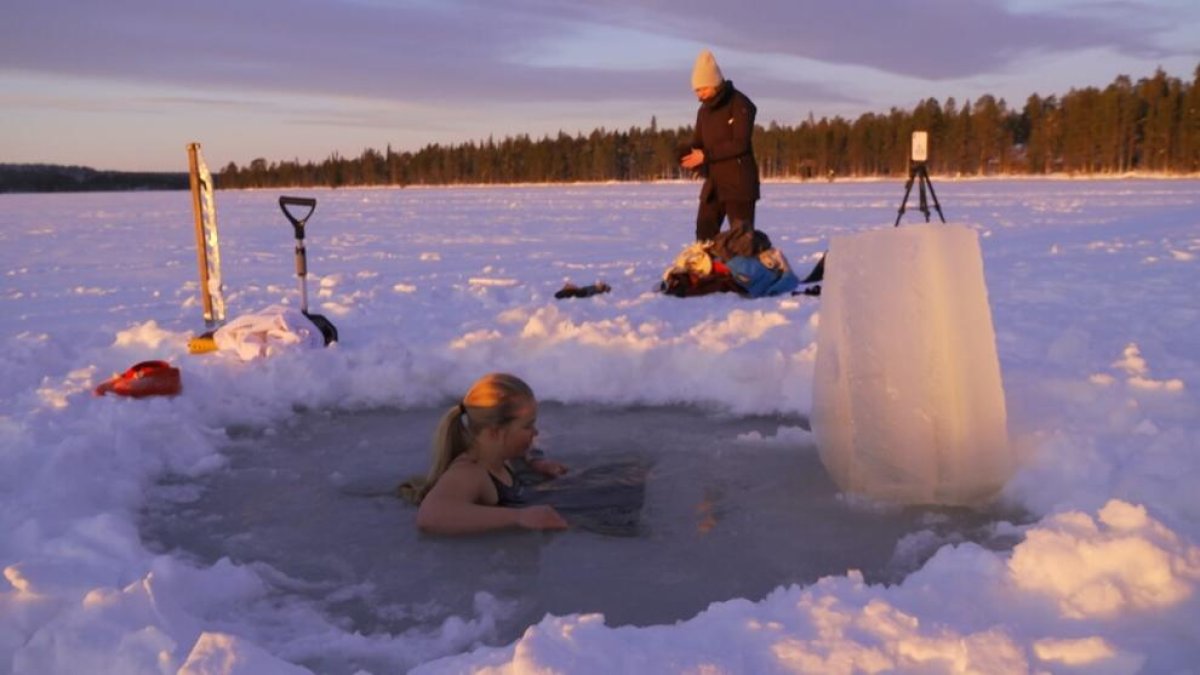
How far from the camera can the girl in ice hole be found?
140 inches

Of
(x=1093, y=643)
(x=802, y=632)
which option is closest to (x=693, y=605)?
(x=802, y=632)

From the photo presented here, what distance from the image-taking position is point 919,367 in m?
3.57

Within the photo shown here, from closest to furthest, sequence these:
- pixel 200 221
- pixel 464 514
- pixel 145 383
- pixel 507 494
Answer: pixel 464 514
pixel 507 494
pixel 145 383
pixel 200 221

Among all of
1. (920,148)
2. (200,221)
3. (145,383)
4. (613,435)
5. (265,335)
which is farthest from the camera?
(920,148)

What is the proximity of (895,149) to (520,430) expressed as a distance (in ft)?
277

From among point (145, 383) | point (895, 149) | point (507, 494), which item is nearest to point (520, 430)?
point (507, 494)

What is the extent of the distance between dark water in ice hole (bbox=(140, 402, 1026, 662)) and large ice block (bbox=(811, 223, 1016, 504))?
0.16 metres

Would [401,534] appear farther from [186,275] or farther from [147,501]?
[186,275]

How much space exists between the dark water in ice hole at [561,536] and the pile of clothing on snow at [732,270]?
3.93 metres

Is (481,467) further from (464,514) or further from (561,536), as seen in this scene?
(561,536)

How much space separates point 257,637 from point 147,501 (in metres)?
1.44

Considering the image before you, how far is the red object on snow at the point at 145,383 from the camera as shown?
4.95m

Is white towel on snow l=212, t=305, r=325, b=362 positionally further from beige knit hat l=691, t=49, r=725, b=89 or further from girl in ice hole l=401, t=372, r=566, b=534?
beige knit hat l=691, t=49, r=725, b=89

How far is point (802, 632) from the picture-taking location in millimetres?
2332
